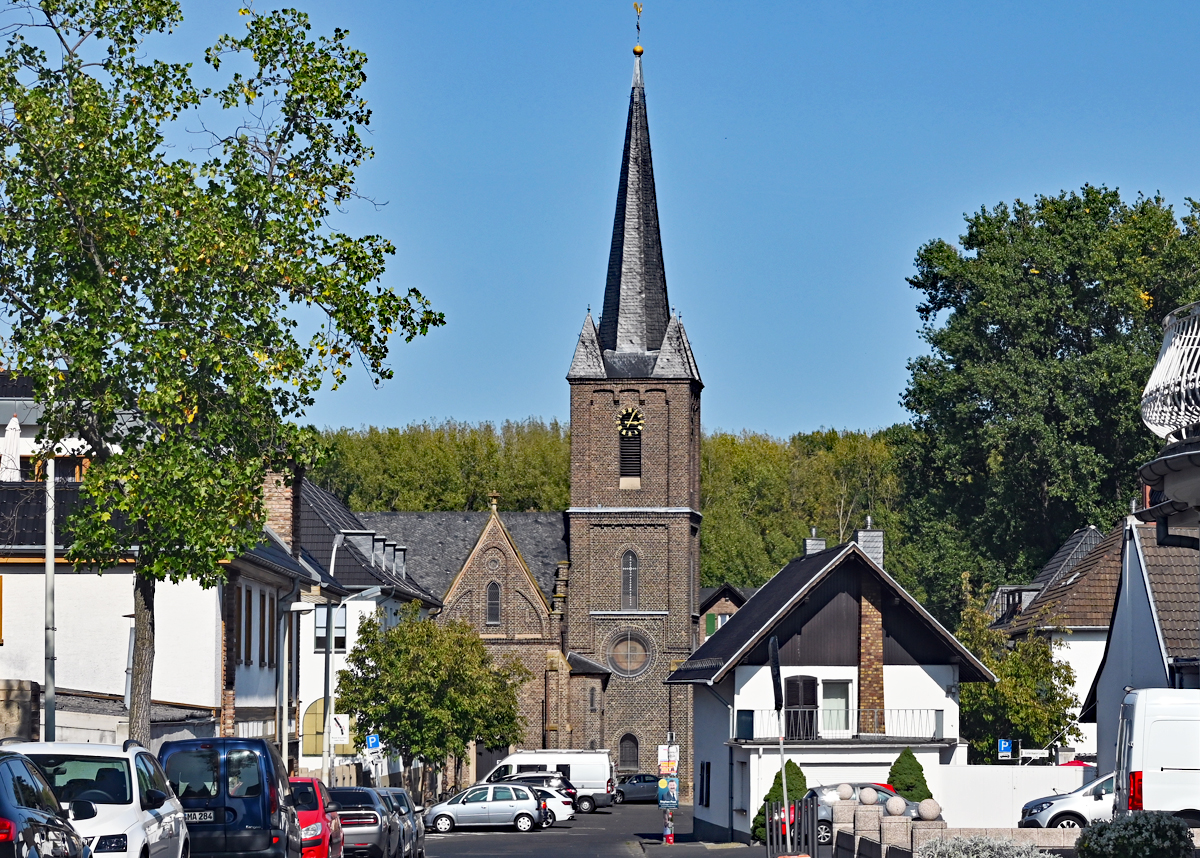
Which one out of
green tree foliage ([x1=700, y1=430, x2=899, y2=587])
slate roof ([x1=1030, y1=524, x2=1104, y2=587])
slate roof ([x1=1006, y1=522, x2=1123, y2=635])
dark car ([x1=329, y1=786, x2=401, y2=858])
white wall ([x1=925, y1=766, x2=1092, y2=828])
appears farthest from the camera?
green tree foliage ([x1=700, y1=430, x2=899, y2=587])

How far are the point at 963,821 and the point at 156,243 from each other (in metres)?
23.3

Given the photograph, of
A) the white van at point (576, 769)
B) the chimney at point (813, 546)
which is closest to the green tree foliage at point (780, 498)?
the white van at point (576, 769)

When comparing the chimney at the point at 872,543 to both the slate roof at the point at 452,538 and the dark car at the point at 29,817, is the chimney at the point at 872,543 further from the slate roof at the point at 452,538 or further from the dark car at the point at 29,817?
the dark car at the point at 29,817

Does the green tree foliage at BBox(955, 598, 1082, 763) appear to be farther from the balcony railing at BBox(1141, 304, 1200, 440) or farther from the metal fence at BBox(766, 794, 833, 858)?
the balcony railing at BBox(1141, 304, 1200, 440)

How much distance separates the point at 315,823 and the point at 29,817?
396 inches

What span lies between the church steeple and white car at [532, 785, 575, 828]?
2729 centimetres

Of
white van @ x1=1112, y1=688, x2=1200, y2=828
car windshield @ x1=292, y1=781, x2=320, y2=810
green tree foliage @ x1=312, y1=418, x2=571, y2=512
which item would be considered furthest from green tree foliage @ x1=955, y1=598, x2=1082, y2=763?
green tree foliage @ x1=312, y1=418, x2=571, y2=512

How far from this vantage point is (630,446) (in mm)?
78312

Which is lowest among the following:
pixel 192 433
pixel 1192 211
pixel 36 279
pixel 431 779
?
pixel 431 779

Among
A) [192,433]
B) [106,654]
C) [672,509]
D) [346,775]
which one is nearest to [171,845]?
[192,433]

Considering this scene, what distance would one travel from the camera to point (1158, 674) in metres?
30.9

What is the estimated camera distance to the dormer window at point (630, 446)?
77938mm

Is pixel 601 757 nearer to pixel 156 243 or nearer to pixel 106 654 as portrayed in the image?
pixel 106 654

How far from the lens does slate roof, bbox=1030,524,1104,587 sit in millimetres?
55156
